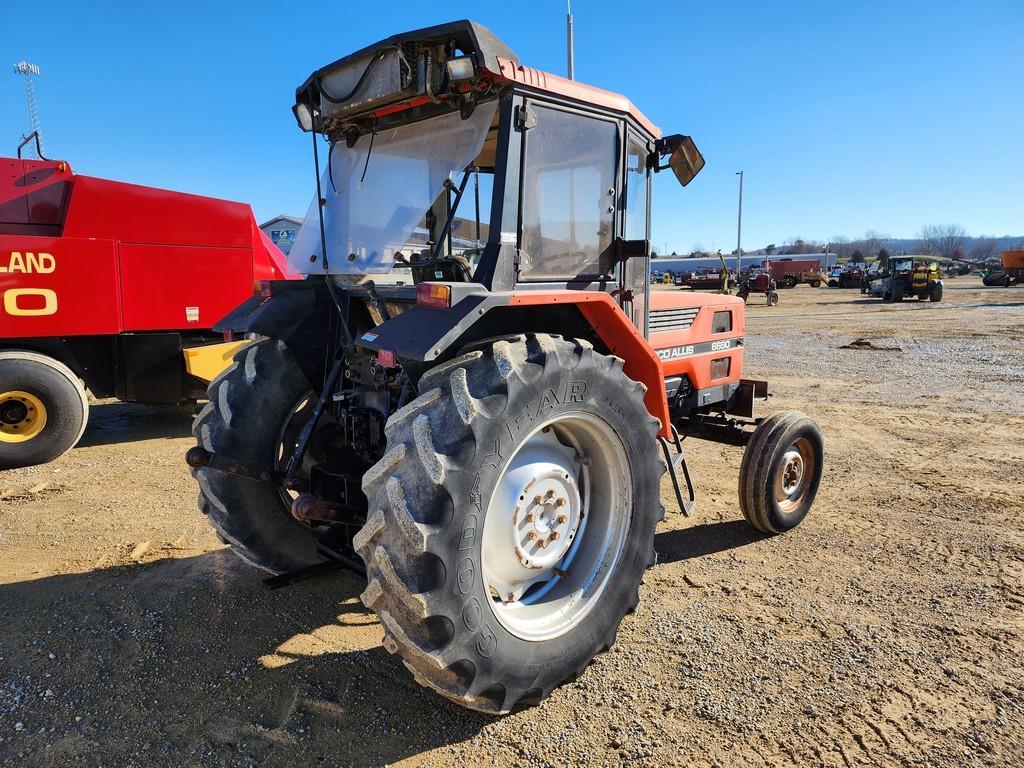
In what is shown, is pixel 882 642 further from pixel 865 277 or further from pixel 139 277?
pixel 865 277

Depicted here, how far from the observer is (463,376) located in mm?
2426

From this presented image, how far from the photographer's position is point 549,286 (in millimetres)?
3221

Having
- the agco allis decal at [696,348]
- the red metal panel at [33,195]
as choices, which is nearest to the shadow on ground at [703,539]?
the agco allis decal at [696,348]

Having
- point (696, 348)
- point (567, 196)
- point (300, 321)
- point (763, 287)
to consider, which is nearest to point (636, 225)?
point (567, 196)

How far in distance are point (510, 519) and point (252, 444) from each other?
4.73 feet

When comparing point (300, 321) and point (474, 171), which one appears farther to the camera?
point (300, 321)

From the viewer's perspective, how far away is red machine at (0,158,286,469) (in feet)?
20.5

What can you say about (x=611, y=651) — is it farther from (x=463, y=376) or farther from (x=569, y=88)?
(x=569, y=88)

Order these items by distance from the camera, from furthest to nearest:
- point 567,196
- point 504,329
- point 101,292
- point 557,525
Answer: point 101,292 < point 567,196 < point 504,329 < point 557,525

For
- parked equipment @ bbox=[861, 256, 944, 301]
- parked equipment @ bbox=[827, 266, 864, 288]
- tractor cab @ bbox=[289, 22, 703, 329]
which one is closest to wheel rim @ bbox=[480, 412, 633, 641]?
tractor cab @ bbox=[289, 22, 703, 329]

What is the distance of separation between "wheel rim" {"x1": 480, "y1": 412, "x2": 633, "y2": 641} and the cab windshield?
3.93 feet

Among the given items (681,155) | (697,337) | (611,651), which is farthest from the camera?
(697,337)

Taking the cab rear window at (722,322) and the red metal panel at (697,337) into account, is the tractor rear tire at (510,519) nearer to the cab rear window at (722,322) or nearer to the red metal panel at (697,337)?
the red metal panel at (697,337)

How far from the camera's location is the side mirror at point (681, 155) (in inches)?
147
